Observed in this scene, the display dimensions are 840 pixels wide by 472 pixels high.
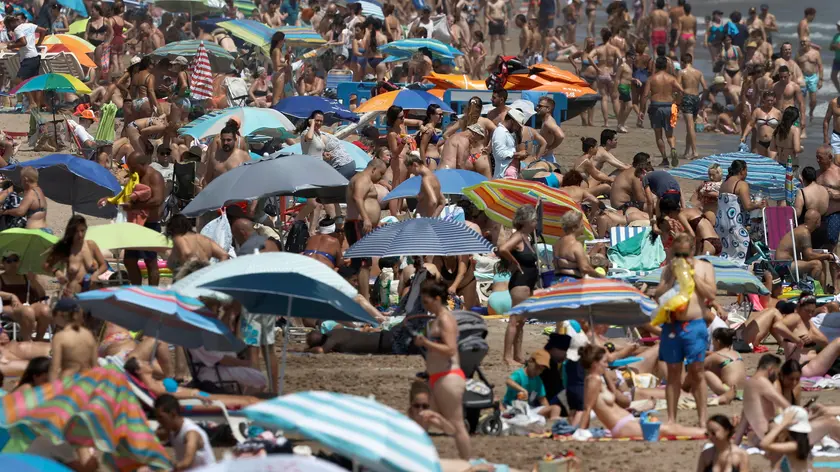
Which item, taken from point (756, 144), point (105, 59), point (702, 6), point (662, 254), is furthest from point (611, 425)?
point (702, 6)

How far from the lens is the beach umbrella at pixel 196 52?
72.1ft

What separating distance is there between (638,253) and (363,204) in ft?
8.76

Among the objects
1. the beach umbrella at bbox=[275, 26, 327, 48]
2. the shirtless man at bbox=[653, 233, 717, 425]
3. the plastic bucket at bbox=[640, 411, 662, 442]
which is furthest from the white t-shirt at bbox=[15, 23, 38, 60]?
the plastic bucket at bbox=[640, 411, 662, 442]

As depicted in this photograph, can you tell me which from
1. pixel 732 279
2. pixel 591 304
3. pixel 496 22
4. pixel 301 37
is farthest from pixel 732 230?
pixel 496 22

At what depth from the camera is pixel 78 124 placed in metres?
19.3

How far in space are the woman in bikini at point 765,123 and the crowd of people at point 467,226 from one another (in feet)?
0.12

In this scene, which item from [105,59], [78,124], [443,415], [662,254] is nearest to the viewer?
[443,415]

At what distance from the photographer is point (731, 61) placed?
27.1 meters

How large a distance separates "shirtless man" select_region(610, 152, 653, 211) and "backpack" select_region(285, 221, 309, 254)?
11.3ft

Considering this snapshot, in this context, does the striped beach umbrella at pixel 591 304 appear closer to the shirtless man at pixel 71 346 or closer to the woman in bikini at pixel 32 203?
the shirtless man at pixel 71 346

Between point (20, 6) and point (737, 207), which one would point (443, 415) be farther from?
point (20, 6)

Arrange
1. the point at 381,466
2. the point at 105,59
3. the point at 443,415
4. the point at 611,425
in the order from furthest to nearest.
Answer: the point at 105,59
the point at 611,425
the point at 443,415
the point at 381,466

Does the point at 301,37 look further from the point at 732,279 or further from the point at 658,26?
the point at 732,279

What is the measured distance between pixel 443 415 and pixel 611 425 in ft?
4.80
